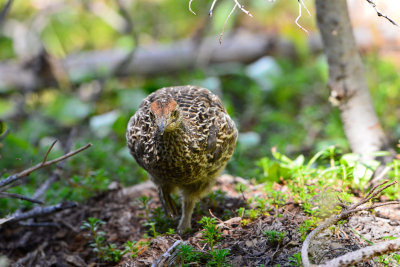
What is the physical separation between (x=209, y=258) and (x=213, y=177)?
1.19 meters

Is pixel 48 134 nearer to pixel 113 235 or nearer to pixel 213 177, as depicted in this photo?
pixel 113 235

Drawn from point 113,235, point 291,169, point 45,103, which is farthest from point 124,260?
point 45,103

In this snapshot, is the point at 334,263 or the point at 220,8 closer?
the point at 334,263

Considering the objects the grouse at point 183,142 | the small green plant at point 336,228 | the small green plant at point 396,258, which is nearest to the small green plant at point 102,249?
the grouse at point 183,142

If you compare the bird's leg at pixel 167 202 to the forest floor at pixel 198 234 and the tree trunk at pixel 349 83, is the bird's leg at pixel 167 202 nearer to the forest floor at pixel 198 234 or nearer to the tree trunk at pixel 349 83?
the forest floor at pixel 198 234

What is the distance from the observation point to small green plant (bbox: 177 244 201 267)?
3.15m

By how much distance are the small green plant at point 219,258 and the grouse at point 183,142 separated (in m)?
1.02

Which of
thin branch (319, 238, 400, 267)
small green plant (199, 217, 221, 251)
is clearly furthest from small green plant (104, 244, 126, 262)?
thin branch (319, 238, 400, 267)

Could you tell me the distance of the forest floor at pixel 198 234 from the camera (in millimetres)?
3297

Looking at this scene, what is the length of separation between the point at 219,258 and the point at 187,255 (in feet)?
1.00

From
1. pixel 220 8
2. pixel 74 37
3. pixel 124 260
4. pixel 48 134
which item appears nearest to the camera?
pixel 124 260

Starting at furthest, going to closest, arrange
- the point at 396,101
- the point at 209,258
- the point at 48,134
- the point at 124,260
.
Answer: the point at 48,134
the point at 396,101
the point at 124,260
the point at 209,258

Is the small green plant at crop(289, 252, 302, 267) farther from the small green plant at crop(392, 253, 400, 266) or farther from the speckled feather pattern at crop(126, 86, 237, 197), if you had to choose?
the speckled feather pattern at crop(126, 86, 237, 197)

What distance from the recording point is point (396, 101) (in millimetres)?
7082
